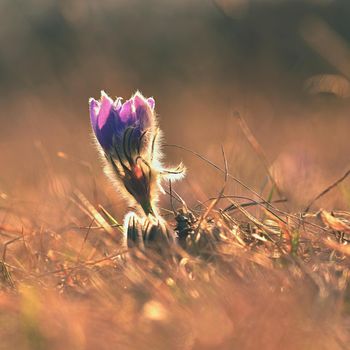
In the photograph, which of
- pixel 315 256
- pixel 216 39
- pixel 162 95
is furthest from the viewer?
pixel 216 39

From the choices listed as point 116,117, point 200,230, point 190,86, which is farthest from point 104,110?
point 190,86

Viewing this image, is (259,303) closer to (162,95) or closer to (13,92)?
(162,95)

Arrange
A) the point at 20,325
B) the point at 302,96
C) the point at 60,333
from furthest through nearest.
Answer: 1. the point at 302,96
2. the point at 20,325
3. the point at 60,333

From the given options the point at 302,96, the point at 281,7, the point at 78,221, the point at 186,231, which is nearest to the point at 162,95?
the point at 302,96

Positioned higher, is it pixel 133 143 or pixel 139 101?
pixel 139 101

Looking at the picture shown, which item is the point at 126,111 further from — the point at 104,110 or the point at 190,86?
the point at 190,86

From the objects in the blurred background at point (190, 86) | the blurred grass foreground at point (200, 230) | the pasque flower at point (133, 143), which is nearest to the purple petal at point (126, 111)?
the pasque flower at point (133, 143)
